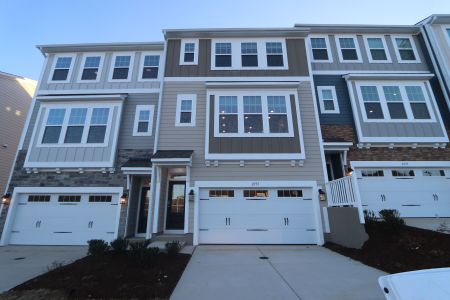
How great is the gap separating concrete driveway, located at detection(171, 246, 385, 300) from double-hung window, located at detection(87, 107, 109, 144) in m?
6.71

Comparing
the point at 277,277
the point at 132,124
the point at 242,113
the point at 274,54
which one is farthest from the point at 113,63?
the point at 277,277

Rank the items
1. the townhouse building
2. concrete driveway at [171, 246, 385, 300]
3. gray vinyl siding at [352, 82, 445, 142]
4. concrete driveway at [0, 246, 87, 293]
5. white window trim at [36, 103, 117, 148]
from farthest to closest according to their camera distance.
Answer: white window trim at [36, 103, 117, 148] → gray vinyl siding at [352, 82, 445, 142] → the townhouse building → concrete driveway at [0, 246, 87, 293] → concrete driveway at [171, 246, 385, 300]

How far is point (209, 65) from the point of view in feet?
34.5

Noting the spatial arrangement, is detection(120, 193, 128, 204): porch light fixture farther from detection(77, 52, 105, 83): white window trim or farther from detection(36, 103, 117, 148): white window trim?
detection(77, 52, 105, 83): white window trim

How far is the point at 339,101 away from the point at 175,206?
885 centimetres

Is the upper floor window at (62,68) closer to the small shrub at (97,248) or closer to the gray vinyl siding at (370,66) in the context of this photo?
the small shrub at (97,248)

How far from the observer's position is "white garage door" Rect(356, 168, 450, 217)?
9.00 meters

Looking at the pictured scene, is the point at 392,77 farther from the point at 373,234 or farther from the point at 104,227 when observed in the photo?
the point at 104,227

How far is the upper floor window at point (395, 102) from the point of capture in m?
9.96

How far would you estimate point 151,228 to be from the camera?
8.55 m

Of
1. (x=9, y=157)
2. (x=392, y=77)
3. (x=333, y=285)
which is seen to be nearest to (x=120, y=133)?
(x=9, y=157)

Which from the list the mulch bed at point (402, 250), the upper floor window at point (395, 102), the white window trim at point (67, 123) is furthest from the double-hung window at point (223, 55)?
the mulch bed at point (402, 250)

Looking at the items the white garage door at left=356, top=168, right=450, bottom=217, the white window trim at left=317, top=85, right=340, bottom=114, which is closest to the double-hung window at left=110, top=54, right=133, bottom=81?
the white window trim at left=317, top=85, right=340, bottom=114

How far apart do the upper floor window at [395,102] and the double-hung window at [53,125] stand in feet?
44.3
